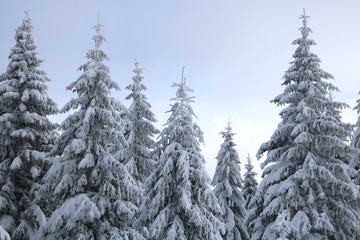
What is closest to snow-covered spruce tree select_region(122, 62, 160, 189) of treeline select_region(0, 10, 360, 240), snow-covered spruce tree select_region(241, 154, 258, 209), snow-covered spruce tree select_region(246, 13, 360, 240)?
treeline select_region(0, 10, 360, 240)

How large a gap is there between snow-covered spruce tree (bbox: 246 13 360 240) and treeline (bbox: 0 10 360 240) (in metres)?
0.05

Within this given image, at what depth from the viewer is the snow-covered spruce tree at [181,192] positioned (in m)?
16.6

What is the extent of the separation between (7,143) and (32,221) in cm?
421

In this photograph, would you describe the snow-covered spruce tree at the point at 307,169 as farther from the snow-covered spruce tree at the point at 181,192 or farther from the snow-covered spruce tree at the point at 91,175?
the snow-covered spruce tree at the point at 91,175

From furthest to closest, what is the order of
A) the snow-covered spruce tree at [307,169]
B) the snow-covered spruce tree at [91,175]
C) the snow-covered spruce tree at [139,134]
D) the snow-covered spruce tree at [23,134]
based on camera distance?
the snow-covered spruce tree at [139,134]
the snow-covered spruce tree at [23,134]
the snow-covered spruce tree at [307,169]
the snow-covered spruce tree at [91,175]

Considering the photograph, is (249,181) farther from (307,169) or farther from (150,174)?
(150,174)

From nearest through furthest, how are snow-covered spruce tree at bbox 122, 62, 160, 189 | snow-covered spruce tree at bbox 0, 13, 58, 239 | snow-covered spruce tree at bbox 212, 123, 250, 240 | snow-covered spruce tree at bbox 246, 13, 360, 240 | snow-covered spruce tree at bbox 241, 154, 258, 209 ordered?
1. snow-covered spruce tree at bbox 246, 13, 360, 240
2. snow-covered spruce tree at bbox 0, 13, 58, 239
3. snow-covered spruce tree at bbox 122, 62, 160, 189
4. snow-covered spruce tree at bbox 212, 123, 250, 240
5. snow-covered spruce tree at bbox 241, 154, 258, 209

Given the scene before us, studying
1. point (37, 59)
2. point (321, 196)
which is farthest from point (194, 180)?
point (37, 59)

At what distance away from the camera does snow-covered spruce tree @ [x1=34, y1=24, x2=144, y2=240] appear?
16.2 metres

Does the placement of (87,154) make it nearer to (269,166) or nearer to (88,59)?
(88,59)

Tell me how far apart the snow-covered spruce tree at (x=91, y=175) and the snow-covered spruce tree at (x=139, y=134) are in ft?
17.1

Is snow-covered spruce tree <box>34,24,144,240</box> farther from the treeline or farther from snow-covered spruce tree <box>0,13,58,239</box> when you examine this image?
snow-covered spruce tree <box>0,13,58,239</box>

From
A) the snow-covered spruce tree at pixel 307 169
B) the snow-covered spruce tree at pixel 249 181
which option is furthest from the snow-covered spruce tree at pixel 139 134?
the snow-covered spruce tree at pixel 249 181

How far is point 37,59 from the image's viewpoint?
21.7 meters
